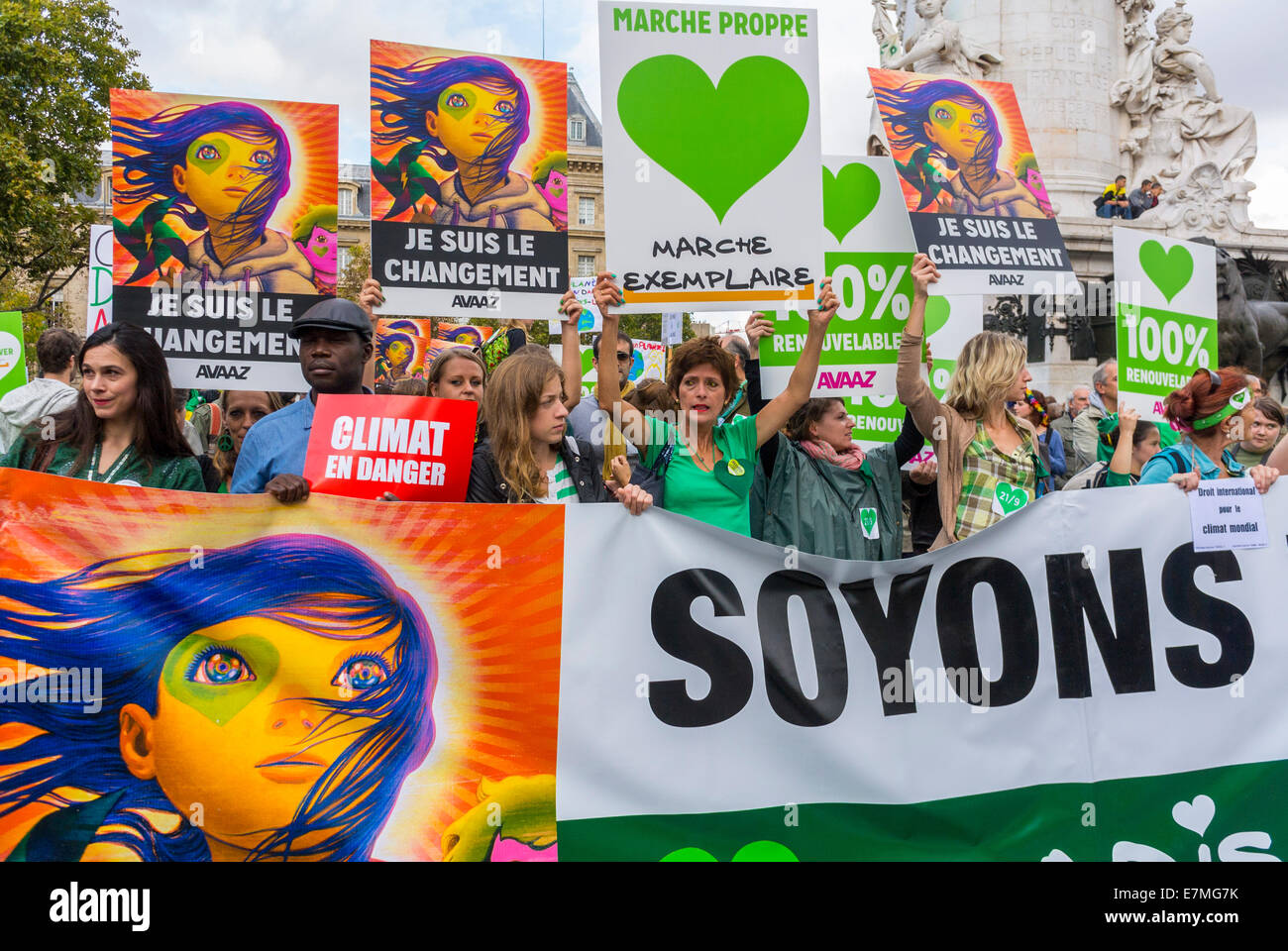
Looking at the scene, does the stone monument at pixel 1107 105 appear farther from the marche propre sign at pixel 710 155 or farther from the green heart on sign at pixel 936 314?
the marche propre sign at pixel 710 155

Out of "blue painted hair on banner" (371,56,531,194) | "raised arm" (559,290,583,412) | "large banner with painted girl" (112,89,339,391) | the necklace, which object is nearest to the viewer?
the necklace

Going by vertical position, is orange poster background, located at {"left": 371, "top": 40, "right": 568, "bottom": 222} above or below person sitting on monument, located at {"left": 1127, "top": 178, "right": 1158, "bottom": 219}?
below

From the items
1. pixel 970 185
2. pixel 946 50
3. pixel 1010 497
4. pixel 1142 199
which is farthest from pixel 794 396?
pixel 1142 199

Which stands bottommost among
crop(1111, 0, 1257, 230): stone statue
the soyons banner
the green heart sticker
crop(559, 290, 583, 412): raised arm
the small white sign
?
the soyons banner

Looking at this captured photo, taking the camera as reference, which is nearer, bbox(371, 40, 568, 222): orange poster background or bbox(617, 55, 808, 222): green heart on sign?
bbox(617, 55, 808, 222): green heart on sign

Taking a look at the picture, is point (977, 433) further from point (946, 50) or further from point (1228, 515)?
point (946, 50)

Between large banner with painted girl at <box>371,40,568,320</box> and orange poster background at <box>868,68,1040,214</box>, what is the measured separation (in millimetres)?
1577

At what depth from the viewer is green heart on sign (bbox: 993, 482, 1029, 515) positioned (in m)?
4.66

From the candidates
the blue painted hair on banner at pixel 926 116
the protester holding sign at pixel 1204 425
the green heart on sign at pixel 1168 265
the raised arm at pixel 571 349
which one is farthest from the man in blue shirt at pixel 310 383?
the green heart on sign at pixel 1168 265

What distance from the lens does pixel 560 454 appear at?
4484 mm

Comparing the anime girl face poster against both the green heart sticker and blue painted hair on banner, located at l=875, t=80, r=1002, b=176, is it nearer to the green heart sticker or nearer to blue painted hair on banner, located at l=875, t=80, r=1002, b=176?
the green heart sticker

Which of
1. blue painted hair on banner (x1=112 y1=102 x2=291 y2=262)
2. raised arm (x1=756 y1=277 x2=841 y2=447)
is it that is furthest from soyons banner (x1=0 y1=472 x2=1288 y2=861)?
blue painted hair on banner (x1=112 y1=102 x2=291 y2=262)

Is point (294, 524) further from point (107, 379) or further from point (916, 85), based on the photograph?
point (916, 85)
